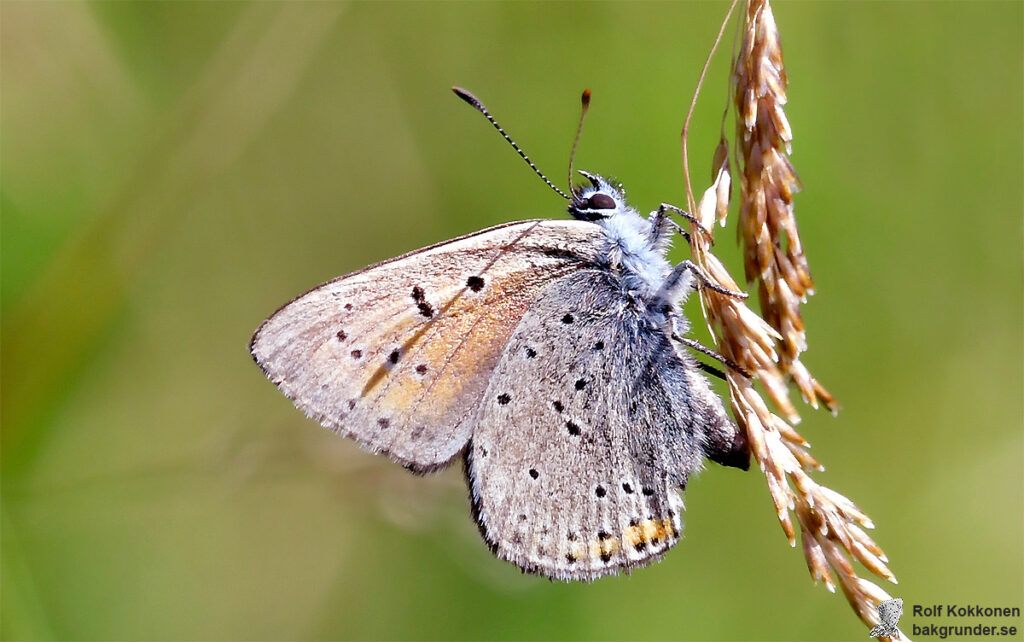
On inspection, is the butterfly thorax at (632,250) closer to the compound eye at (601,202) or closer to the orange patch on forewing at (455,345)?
the compound eye at (601,202)

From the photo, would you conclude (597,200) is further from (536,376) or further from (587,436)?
(587,436)

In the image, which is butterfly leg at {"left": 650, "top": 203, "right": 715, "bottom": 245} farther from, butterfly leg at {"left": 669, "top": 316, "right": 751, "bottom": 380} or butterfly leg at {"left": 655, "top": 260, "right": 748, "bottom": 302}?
butterfly leg at {"left": 669, "top": 316, "right": 751, "bottom": 380}

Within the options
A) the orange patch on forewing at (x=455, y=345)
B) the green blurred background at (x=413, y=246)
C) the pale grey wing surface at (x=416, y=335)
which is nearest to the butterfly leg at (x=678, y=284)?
the pale grey wing surface at (x=416, y=335)

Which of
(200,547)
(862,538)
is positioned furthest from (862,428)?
(200,547)

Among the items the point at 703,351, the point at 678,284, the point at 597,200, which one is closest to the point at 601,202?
the point at 597,200

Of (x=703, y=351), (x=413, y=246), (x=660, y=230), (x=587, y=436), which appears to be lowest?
(x=413, y=246)

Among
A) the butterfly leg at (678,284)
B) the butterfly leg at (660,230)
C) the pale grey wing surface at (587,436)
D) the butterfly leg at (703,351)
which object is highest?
the butterfly leg at (660,230)

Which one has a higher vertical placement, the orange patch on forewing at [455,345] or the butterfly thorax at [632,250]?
the butterfly thorax at [632,250]

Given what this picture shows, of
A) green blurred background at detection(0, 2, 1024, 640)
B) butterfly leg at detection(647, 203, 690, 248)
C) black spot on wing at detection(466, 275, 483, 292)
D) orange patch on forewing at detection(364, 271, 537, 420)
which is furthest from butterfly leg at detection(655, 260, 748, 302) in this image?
green blurred background at detection(0, 2, 1024, 640)

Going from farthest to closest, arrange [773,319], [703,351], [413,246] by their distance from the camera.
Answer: [413,246] < [703,351] < [773,319]
